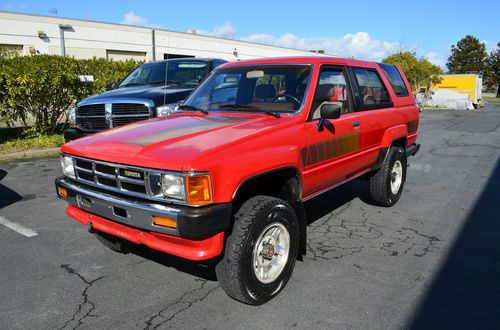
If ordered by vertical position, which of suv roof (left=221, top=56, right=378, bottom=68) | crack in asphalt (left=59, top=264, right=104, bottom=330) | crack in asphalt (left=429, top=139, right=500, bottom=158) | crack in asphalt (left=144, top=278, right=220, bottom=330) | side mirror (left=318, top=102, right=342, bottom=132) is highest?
suv roof (left=221, top=56, right=378, bottom=68)

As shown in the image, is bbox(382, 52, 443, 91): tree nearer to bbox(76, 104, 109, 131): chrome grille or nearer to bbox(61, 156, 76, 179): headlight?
bbox(76, 104, 109, 131): chrome grille

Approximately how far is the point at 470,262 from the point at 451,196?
2.47 meters

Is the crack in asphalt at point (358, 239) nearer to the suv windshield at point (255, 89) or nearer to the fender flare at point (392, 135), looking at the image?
the fender flare at point (392, 135)

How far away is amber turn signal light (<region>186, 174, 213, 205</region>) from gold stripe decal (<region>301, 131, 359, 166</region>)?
3.74ft

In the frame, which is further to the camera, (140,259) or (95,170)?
(140,259)

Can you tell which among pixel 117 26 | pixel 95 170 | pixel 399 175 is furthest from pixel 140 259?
Answer: pixel 117 26

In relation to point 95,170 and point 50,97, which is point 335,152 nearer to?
point 95,170

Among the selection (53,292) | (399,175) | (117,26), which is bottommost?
(53,292)

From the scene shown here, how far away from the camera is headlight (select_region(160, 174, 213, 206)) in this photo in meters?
2.66

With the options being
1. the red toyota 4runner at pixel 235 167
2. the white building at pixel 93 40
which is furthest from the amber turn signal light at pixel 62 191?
the white building at pixel 93 40

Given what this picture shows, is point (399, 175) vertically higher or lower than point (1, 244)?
higher

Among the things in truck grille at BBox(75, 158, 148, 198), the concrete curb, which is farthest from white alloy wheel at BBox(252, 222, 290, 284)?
the concrete curb

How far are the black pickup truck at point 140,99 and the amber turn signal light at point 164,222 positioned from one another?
13.0 ft

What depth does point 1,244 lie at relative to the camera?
4.24 meters
